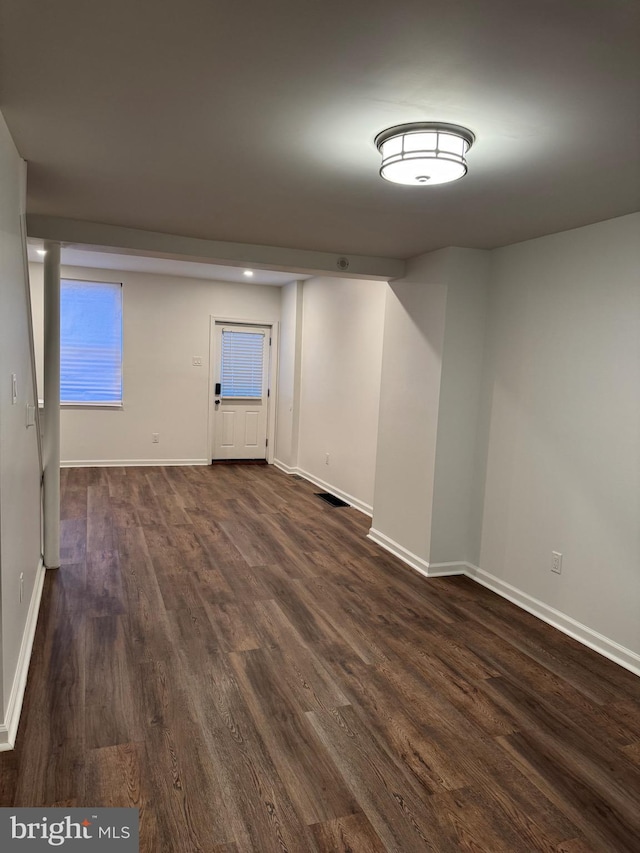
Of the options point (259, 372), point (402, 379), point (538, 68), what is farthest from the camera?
point (259, 372)

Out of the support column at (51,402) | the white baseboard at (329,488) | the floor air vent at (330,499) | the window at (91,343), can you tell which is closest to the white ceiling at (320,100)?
the support column at (51,402)

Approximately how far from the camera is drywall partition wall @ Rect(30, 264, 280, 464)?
23.6ft

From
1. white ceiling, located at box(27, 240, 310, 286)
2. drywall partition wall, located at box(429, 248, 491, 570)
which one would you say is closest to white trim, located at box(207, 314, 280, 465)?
white ceiling, located at box(27, 240, 310, 286)

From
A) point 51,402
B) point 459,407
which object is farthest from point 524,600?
point 51,402

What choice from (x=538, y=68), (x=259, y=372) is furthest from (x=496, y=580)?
(x=259, y=372)

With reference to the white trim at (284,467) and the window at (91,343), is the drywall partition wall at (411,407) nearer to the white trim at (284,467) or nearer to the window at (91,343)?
the white trim at (284,467)

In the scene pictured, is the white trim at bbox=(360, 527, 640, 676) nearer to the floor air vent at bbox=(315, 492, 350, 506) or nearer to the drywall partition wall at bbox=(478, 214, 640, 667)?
the drywall partition wall at bbox=(478, 214, 640, 667)

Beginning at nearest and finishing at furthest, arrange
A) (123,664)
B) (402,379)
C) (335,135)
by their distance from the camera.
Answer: (335,135) < (123,664) < (402,379)

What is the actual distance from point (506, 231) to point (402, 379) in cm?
142

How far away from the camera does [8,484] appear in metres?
2.24

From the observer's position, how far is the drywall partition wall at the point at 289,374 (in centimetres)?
739

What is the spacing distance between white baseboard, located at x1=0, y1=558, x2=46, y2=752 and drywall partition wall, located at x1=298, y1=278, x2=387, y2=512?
10.7 ft

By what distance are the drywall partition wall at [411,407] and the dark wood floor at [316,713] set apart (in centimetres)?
44

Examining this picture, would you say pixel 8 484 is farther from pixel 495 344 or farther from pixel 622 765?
pixel 495 344
